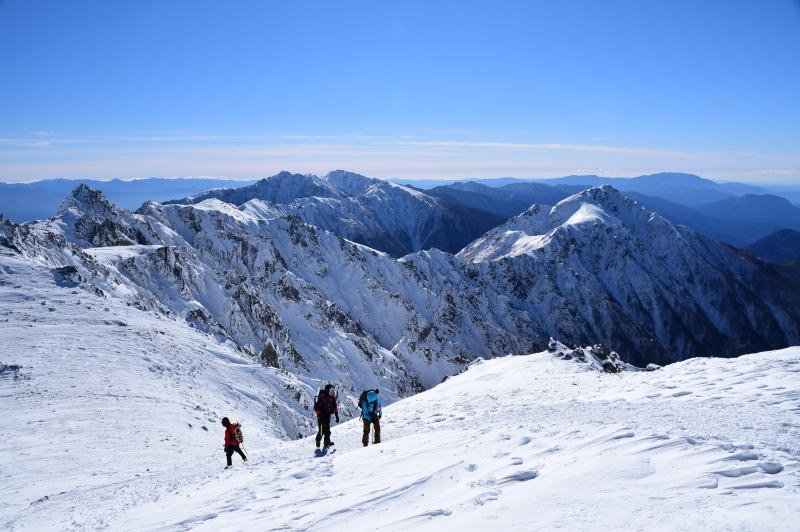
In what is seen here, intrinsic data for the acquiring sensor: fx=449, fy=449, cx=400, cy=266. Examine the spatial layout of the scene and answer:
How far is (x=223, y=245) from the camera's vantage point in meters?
95.0

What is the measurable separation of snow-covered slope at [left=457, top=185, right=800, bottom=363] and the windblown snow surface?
12820 centimetres

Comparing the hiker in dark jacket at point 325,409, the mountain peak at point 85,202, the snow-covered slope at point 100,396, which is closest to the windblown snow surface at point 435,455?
the snow-covered slope at point 100,396

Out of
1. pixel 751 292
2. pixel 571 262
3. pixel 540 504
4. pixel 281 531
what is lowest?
pixel 751 292

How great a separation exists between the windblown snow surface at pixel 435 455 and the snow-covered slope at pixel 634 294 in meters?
128

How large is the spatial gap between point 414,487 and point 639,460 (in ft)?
15.2

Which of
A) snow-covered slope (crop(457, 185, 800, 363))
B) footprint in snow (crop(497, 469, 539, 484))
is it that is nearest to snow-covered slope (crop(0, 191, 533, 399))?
snow-covered slope (crop(457, 185, 800, 363))

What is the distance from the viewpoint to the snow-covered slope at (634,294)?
15050cm

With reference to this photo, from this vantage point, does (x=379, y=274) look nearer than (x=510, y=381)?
No

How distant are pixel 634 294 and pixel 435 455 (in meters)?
187

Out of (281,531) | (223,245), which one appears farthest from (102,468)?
(223,245)

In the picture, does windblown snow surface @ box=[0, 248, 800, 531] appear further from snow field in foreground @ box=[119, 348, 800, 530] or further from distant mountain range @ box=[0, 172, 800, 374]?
distant mountain range @ box=[0, 172, 800, 374]

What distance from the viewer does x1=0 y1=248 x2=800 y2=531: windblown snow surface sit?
7.66 metres

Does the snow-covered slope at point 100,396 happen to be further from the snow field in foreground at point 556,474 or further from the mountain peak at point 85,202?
the mountain peak at point 85,202

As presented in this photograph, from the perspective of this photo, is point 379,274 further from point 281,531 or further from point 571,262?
point 281,531
